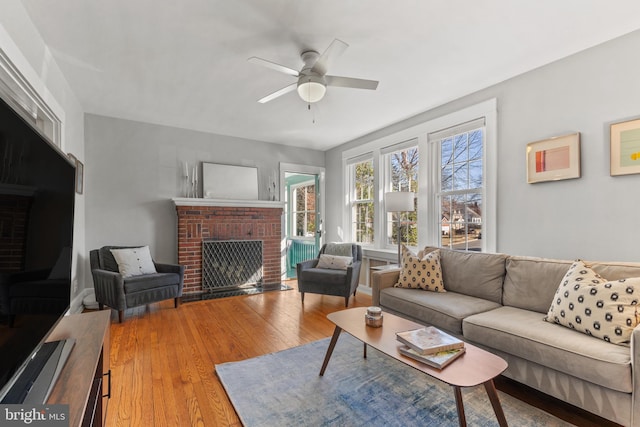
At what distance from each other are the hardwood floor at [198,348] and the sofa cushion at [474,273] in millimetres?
751

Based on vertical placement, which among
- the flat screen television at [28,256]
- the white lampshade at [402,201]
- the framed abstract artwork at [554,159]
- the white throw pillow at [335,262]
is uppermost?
the framed abstract artwork at [554,159]

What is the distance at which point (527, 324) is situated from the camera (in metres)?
1.93

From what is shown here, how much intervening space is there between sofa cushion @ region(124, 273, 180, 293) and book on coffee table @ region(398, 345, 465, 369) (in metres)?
2.89

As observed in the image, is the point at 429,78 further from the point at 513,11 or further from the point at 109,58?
the point at 109,58

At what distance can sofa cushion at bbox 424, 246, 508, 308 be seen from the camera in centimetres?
259

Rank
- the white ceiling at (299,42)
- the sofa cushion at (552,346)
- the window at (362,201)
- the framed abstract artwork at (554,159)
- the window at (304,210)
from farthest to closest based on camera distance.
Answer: the window at (304,210) → the window at (362,201) → the framed abstract artwork at (554,159) → the white ceiling at (299,42) → the sofa cushion at (552,346)

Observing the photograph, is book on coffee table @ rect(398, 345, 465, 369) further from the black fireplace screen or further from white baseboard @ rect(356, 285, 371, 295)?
the black fireplace screen

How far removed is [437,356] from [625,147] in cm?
214

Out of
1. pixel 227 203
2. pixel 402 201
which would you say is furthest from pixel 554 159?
pixel 227 203

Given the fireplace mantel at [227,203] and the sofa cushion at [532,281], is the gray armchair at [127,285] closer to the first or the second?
the fireplace mantel at [227,203]

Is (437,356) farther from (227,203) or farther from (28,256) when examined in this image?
(227,203)

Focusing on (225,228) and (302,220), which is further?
(302,220)

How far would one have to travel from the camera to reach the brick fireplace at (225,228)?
14.0 feet

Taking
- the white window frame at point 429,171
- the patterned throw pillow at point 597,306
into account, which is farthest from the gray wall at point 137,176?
the patterned throw pillow at point 597,306
